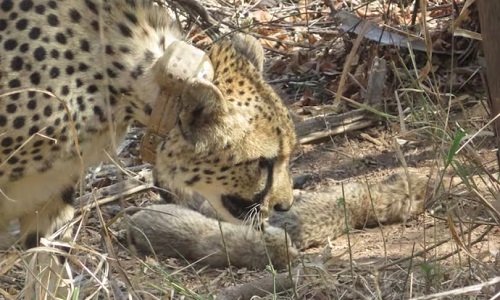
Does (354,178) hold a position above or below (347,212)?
below

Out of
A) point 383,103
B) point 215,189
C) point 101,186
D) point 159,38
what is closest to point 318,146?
point 383,103

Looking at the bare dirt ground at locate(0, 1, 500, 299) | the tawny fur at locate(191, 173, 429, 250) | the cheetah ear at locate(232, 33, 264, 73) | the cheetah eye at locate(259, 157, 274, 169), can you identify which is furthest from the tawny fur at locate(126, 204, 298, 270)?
the cheetah ear at locate(232, 33, 264, 73)

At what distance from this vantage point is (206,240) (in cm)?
413

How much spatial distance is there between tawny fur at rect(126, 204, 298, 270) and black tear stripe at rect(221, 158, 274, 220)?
84mm

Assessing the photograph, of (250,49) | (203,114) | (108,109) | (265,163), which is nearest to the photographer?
(108,109)

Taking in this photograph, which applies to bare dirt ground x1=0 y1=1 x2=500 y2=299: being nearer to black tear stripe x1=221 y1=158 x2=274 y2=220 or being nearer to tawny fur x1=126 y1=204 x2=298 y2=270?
tawny fur x1=126 y1=204 x2=298 y2=270

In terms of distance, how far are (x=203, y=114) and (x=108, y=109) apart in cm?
47

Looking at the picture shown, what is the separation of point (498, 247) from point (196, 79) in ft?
4.29

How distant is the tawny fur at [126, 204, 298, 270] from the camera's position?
4.02 meters

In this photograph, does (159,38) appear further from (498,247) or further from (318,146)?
(318,146)

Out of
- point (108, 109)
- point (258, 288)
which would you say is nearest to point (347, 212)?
point (258, 288)

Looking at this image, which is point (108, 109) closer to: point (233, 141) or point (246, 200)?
point (233, 141)

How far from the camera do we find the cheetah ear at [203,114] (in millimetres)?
3445

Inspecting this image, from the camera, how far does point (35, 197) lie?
354 cm
